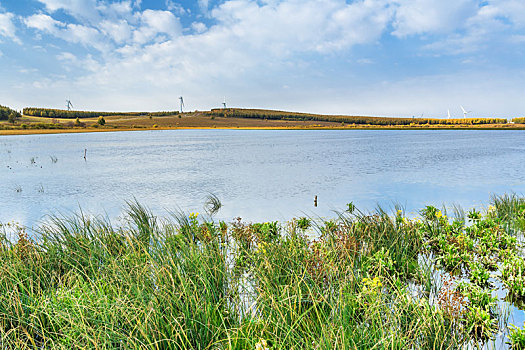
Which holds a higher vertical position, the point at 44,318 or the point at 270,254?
the point at 270,254

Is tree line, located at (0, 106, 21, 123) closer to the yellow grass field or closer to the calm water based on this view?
the yellow grass field

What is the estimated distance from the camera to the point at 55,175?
74.3 ft

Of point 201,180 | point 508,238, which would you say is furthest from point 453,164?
point 508,238

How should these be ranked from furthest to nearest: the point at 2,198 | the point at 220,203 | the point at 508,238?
the point at 2,198 < the point at 220,203 < the point at 508,238

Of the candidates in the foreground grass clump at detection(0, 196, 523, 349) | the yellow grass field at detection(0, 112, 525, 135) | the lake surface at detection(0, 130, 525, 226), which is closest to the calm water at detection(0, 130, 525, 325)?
the lake surface at detection(0, 130, 525, 226)

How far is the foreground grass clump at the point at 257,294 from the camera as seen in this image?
3.54m

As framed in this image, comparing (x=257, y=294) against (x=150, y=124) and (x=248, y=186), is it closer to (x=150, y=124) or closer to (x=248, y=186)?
(x=248, y=186)

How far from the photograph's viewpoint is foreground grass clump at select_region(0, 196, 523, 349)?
3543 mm

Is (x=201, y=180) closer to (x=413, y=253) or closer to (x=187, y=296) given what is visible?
(x=413, y=253)

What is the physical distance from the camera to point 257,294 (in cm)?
486

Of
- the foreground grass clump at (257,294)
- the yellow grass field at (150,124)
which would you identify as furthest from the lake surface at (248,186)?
the yellow grass field at (150,124)

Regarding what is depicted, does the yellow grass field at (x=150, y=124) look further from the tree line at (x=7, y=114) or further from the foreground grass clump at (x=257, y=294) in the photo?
the foreground grass clump at (x=257, y=294)

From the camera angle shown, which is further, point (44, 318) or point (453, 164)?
point (453, 164)

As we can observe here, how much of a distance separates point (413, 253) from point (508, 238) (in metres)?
2.33
